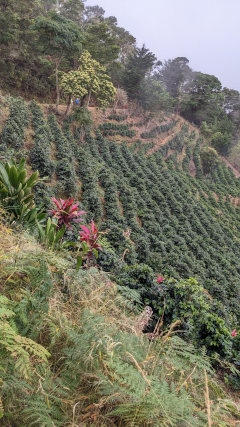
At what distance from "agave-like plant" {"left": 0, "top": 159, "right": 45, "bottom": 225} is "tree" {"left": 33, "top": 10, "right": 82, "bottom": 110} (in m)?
14.0

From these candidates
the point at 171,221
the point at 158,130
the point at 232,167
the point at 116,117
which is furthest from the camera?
the point at 232,167

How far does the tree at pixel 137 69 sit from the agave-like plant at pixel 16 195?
25.3 meters

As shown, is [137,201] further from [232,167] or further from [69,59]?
[232,167]

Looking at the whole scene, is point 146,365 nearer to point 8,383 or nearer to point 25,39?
point 8,383

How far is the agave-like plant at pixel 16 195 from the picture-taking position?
398cm

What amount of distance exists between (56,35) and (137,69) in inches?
488

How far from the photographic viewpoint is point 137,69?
85.4 feet

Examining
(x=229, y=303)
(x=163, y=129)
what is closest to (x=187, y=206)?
(x=229, y=303)

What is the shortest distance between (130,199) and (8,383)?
511 inches

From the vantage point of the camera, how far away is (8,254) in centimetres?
209

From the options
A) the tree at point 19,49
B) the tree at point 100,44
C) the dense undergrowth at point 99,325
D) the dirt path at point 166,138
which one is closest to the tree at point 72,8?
the tree at point 19,49

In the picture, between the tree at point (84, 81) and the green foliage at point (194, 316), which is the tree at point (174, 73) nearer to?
the tree at point (84, 81)

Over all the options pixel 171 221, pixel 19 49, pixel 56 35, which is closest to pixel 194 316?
pixel 171 221

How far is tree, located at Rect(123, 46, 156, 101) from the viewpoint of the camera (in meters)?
25.9
